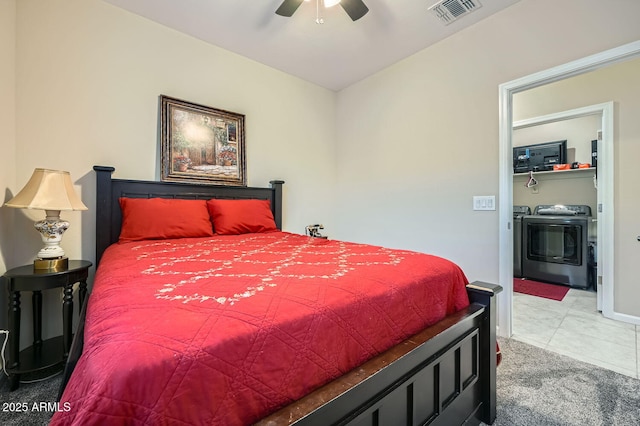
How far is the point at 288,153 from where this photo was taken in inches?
137

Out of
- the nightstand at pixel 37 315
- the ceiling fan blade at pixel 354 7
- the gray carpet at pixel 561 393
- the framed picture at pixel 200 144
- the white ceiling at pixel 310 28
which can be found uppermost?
the white ceiling at pixel 310 28

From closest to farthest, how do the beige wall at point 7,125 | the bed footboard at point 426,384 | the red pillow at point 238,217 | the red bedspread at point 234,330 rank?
the red bedspread at point 234,330, the bed footboard at point 426,384, the beige wall at point 7,125, the red pillow at point 238,217

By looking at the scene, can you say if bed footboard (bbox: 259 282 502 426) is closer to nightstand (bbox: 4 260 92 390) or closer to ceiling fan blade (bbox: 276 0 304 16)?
nightstand (bbox: 4 260 92 390)

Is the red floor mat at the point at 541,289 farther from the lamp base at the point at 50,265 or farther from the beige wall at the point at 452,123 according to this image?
the lamp base at the point at 50,265

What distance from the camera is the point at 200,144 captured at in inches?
109

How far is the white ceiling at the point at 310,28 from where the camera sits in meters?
2.31

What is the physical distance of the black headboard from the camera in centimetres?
221

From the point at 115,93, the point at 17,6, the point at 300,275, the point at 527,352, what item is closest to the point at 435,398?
the point at 300,275

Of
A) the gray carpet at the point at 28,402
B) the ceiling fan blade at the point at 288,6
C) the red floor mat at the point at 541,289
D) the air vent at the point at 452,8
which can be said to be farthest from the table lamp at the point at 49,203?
the red floor mat at the point at 541,289

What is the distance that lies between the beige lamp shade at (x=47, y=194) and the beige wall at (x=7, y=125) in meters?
0.19

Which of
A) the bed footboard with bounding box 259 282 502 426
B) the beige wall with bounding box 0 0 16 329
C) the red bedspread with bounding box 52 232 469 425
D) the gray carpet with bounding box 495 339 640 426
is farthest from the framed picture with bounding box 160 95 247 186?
the gray carpet with bounding box 495 339 640 426

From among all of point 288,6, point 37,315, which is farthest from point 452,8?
point 37,315

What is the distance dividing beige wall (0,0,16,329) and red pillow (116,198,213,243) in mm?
616

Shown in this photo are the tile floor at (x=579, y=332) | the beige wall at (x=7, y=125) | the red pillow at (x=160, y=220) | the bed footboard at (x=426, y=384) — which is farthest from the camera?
the red pillow at (x=160, y=220)
